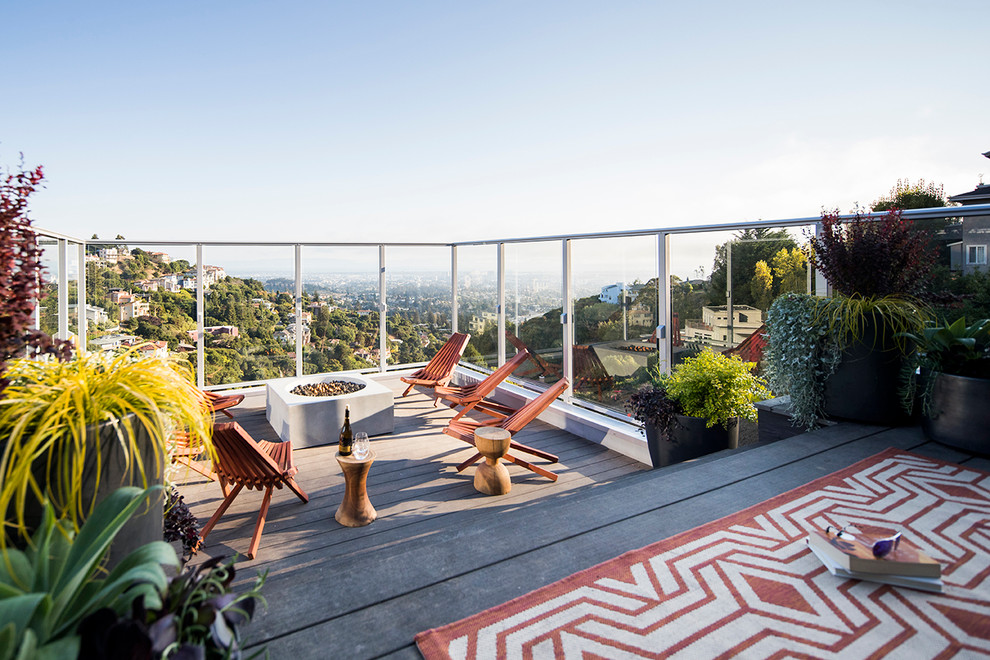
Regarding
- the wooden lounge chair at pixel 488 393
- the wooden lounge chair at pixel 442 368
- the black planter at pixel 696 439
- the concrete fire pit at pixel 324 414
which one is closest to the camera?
the black planter at pixel 696 439

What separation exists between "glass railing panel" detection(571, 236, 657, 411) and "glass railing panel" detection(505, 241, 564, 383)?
27cm

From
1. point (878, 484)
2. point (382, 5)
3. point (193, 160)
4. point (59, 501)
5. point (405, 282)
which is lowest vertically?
point (878, 484)

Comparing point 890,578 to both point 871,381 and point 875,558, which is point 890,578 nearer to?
point 875,558

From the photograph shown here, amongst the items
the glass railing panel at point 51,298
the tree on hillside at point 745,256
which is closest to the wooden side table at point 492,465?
the tree on hillside at point 745,256

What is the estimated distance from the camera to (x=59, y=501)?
52.9 inches

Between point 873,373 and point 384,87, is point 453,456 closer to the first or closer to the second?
point 873,373

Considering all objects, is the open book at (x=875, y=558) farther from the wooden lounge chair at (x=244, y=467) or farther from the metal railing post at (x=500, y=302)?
the metal railing post at (x=500, y=302)

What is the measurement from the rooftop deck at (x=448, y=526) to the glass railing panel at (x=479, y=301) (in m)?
2.34

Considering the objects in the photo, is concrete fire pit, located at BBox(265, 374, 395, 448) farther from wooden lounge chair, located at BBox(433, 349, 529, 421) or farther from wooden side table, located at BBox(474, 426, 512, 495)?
wooden side table, located at BBox(474, 426, 512, 495)

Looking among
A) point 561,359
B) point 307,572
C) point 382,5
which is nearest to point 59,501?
point 307,572

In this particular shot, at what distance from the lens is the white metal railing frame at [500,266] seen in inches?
131

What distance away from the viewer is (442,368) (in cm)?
598

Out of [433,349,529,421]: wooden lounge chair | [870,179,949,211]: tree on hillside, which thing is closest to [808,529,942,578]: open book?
[433,349,529,421]: wooden lounge chair

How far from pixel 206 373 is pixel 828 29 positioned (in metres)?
9.18
